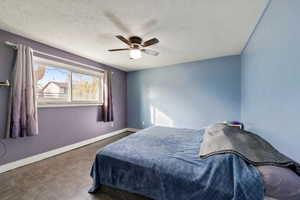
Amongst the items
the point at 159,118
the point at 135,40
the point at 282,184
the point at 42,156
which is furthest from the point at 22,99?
the point at 282,184

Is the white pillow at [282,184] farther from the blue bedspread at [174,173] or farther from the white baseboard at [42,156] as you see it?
the white baseboard at [42,156]

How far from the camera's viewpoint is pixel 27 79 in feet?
6.89

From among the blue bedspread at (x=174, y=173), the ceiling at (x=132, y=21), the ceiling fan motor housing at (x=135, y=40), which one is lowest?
the blue bedspread at (x=174, y=173)

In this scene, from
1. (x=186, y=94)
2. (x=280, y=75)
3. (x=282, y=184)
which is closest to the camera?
(x=282, y=184)

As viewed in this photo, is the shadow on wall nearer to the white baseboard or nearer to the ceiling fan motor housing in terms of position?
the white baseboard

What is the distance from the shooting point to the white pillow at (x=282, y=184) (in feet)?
2.77

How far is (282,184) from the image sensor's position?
0.86 meters

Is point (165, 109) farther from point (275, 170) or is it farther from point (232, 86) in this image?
point (275, 170)

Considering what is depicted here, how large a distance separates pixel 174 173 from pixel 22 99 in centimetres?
270

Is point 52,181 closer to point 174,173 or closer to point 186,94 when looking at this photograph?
point 174,173

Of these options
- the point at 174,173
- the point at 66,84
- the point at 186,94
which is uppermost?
the point at 66,84

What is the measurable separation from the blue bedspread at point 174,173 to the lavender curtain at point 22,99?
1.62 m

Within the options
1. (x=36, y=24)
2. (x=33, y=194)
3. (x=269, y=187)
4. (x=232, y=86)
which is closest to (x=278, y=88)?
(x=269, y=187)

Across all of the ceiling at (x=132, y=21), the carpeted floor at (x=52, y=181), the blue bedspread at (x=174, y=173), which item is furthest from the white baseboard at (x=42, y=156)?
the ceiling at (x=132, y=21)
